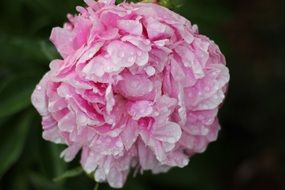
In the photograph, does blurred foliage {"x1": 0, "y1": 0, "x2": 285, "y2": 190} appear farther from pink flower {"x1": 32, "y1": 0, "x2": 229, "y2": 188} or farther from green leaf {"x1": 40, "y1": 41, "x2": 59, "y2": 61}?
pink flower {"x1": 32, "y1": 0, "x2": 229, "y2": 188}

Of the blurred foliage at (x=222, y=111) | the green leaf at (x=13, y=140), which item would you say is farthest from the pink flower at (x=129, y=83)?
the green leaf at (x=13, y=140)

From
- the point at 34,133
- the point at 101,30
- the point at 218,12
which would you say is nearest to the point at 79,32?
the point at 101,30

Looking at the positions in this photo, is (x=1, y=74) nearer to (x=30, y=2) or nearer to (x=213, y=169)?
(x=30, y=2)

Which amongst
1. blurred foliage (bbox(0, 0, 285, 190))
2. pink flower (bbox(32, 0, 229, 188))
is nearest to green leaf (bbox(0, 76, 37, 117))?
blurred foliage (bbox(0, 0, 285, 190))

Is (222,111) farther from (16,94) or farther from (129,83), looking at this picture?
(129,83)

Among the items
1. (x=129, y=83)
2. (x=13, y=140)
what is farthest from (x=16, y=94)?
(x=129, y=83)

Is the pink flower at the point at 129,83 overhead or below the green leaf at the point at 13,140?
overhead

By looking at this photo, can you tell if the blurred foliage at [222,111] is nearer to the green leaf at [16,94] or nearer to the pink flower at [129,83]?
the green leaf at [16,94]
